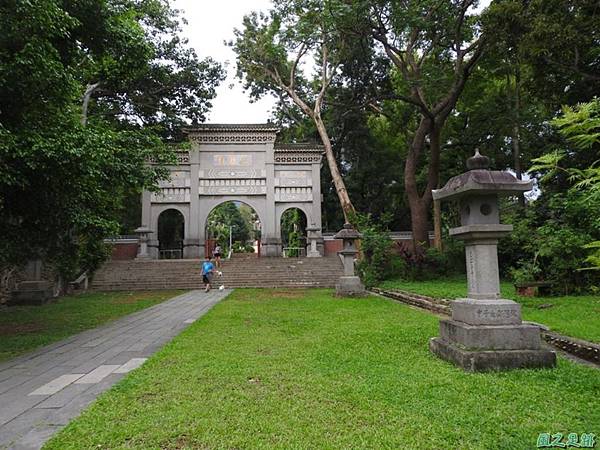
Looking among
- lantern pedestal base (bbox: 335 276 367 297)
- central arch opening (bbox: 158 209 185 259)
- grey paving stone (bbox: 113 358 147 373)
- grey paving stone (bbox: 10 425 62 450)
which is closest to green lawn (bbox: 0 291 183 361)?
grey paving stone (bbox: 113 358 147 373)

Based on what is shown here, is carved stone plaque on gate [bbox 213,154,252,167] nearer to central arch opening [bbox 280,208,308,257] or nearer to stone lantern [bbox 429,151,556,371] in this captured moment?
central arch opening [bbox 280,208,308,257]

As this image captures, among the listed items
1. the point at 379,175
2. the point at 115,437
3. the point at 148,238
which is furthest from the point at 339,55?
the point at 115,437

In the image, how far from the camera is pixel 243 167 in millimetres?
21562

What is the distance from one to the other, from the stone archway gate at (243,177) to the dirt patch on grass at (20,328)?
13.5m

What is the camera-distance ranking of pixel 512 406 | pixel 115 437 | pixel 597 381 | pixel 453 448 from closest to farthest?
1. pixel 453 448
2. pixel 115 437
3. pixel 512 406
4. pixel 597 381

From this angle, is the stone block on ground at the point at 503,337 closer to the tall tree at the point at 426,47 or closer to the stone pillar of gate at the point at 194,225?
the tall tree at the point at 426,47

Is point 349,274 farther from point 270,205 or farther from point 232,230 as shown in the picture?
point 232,230

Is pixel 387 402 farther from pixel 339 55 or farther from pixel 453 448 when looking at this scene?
pixel 339 55

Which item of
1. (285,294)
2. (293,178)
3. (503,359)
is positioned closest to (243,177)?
(293,178)

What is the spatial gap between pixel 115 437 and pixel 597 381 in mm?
3852

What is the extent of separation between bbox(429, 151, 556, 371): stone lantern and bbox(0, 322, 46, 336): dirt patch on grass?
6.76 meters

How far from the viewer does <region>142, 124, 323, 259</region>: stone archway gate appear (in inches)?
834

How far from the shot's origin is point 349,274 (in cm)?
1160

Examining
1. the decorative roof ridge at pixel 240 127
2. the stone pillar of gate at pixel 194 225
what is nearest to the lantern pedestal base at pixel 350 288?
the stone pillar of gate at pixel 194 225
